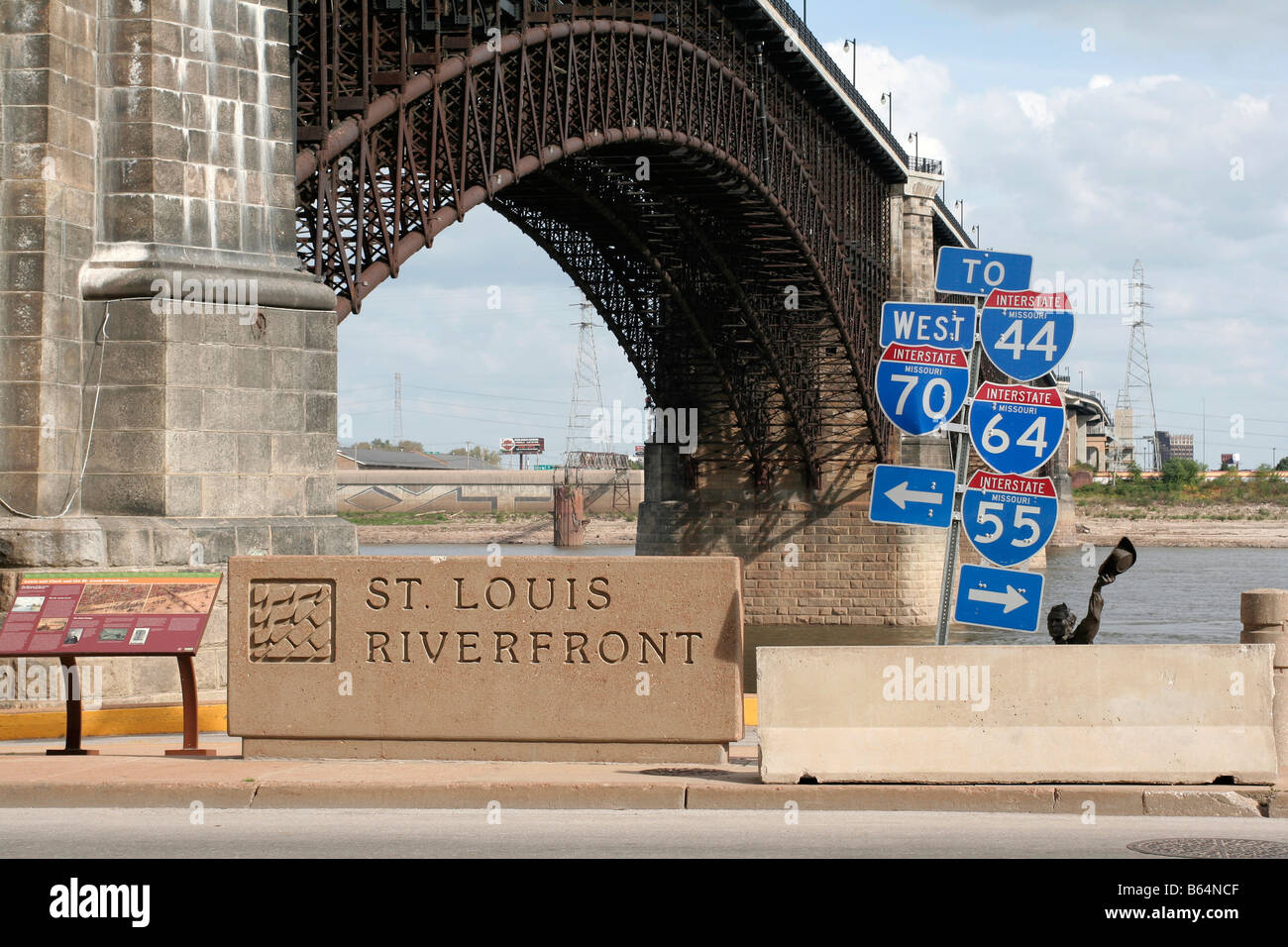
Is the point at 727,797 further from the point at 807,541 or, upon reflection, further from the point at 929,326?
the point at 807,541

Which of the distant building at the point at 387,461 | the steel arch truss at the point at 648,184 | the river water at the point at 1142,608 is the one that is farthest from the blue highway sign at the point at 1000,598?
the distant building at the point at 387,461

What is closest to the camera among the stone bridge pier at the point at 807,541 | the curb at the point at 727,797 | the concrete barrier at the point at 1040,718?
the curb at the point at 727,797

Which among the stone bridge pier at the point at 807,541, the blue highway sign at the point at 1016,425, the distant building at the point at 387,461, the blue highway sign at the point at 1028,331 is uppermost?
the distant building at the point at 387,461

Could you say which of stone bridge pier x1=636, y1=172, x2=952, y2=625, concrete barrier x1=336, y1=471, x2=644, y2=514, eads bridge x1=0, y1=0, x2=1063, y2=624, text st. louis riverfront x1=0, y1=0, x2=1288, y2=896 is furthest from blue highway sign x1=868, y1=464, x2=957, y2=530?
concrete barrier x1=336, y1=471, x2=644, y2=514

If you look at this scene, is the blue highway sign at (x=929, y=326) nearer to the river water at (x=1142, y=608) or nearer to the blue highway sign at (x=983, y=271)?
the blue highway sign at (x=983, y=271)

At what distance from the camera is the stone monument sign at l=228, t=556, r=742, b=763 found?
33.5 ft

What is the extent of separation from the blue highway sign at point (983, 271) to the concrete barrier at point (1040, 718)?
308 centimetres

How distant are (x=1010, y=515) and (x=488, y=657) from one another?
12.1 ft

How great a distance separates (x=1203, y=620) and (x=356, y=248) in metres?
34.8

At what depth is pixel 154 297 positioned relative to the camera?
15.6 metres

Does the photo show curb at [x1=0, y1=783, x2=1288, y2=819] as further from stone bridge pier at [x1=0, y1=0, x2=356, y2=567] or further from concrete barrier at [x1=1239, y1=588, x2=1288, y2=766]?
stone bridge pier at [x1=0, y1=0, x2=356, y2=567]

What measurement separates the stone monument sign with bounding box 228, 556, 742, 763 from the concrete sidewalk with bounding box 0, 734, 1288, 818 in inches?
17.4

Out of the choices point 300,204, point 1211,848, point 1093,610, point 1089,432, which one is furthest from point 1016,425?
point 1089,432

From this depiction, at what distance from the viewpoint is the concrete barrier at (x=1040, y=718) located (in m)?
9.42
